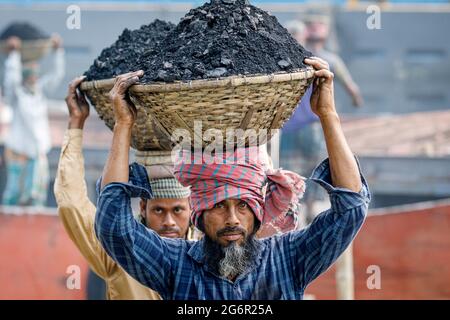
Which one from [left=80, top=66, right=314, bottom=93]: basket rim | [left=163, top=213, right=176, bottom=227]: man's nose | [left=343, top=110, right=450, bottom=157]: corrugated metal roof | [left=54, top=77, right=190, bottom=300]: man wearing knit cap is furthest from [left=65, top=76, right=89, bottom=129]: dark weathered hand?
[left=343, top=110, right=450, bottom=157]: corrugated metal roof

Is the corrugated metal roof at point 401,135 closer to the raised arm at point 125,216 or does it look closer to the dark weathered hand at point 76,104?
the dark weathered hand at point 76,104

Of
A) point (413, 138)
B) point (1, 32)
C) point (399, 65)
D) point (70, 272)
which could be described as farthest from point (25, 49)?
point (399, 65)

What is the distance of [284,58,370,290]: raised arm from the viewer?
3035 millimetres

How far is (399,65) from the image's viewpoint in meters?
14.8

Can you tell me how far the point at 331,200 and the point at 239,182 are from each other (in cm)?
34

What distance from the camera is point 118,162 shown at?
10.2ft

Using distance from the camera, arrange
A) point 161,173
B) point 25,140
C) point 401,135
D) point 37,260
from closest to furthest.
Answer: point 161,173
point 37,260
point 25,140
point 401,135

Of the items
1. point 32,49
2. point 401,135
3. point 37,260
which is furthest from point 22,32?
point 401,135

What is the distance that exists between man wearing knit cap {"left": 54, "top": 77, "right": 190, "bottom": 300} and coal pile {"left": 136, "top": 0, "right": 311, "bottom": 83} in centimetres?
72

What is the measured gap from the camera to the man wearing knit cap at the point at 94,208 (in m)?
3.93

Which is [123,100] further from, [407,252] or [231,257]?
[407,252]
